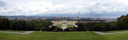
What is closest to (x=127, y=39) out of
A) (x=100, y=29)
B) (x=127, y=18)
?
(x=100, y=29)

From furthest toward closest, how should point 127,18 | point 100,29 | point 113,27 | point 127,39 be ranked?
point 127,18
point 113,27
point 100,29
point 127,39

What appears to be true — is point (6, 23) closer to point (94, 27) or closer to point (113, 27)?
point (94, 27)

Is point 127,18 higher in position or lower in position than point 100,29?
higher

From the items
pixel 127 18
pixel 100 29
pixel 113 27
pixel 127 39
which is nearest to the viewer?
pixel 127 39

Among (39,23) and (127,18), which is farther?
(127,18)

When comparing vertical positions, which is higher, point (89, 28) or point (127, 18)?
point (127, 18)

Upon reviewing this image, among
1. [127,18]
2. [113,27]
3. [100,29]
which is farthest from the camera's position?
[127,18]

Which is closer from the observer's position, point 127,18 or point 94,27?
point 94,27

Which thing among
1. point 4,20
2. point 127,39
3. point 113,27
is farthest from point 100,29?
point 4,20

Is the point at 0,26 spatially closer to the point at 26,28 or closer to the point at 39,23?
the point at 26,28
